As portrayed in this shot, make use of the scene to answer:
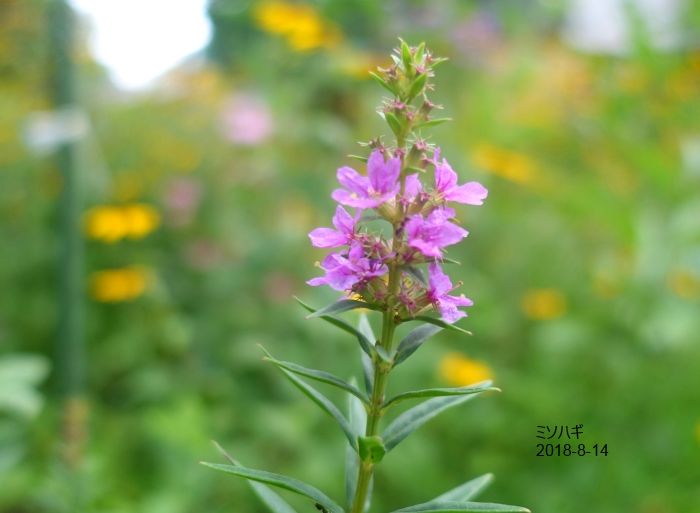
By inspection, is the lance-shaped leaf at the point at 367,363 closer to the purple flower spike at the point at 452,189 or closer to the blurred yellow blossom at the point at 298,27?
the purple flower spike at the point at 452,189

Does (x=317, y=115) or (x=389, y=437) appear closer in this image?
(x=389, y=437)

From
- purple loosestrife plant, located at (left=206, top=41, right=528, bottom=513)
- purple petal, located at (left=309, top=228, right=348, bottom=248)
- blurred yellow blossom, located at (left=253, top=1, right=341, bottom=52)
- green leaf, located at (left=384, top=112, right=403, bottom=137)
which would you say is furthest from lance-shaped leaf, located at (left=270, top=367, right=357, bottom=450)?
blurred yellow blossom, located at (left=253, top=1, right=341, bottom=52)

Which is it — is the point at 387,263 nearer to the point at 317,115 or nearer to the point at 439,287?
the point at 439,287

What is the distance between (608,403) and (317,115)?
1.91 m

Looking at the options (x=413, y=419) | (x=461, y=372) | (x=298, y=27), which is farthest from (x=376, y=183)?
(x=298, y=27)

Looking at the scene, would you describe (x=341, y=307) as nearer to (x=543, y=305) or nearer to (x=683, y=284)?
(x=683, y=284)

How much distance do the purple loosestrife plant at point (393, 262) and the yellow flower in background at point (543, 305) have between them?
198 centimetres

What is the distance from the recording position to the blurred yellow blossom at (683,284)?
2.41 m

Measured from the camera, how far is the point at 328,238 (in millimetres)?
754

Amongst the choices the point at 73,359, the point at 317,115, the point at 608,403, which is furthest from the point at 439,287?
the point at 317,115

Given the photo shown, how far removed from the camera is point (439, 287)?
2.44 ft

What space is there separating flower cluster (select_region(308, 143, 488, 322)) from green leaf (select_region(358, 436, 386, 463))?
0.13 meters

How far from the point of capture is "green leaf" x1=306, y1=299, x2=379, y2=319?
2.25 feet

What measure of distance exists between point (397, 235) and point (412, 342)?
0.10m
